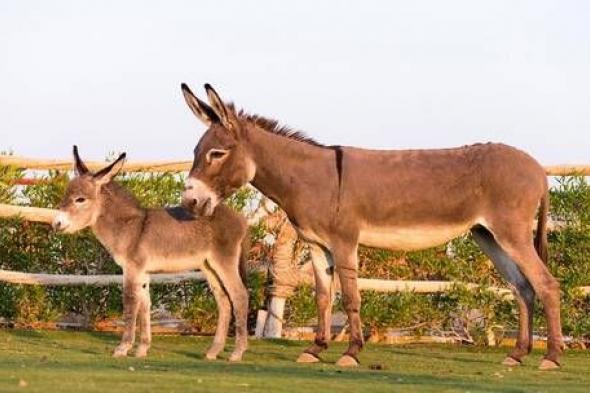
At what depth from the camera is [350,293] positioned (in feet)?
39.1

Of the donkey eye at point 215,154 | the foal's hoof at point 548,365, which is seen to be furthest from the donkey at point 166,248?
the foal's hoof at point 548,365

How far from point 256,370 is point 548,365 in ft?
8.71

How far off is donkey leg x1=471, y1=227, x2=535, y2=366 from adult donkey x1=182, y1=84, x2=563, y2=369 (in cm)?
19

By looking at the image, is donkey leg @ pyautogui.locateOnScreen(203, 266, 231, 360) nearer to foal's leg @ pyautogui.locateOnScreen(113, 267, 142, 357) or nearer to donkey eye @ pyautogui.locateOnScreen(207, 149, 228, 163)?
foal's leg @ pyautogui.locateOnScreen(113, 267, 142, 357)

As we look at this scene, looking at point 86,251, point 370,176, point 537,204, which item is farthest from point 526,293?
point 86,251

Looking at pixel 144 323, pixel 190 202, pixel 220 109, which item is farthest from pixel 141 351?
pixel 220 109

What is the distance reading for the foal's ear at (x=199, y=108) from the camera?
11.9m

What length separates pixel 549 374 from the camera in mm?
11227

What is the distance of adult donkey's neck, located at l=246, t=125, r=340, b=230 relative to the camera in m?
11.9

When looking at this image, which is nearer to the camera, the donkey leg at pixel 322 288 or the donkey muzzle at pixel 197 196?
the donkey muzzle at pixel 197 196

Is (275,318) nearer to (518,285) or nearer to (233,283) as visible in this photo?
(233,283)

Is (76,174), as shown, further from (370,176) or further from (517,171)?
(517,171)

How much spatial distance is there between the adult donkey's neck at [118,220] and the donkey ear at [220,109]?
1262 mm

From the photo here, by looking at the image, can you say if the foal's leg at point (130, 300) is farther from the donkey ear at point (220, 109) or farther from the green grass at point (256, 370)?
the donkey ear at point (220, 109)
